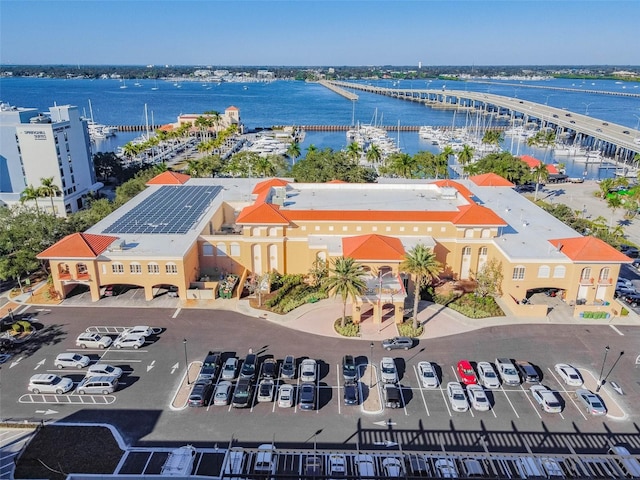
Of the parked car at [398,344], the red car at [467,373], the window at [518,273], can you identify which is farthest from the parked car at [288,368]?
the window at [518,273]

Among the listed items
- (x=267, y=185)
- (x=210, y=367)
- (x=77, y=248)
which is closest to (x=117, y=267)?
(x=77, y=248)

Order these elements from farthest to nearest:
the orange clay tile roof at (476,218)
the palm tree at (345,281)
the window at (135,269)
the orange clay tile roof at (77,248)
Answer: the orange clay tile roof at (476,218) < the window at (135,269) < the orange clay tile roof at (77,248) < the palm tree at (345,281)

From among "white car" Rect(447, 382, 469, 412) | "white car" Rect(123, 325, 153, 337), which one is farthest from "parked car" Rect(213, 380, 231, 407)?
"white car" Rect(447, 382, 469, 412)

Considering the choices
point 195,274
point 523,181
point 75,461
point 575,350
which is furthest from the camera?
point 523,181

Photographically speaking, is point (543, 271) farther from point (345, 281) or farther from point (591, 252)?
point (345, 281)

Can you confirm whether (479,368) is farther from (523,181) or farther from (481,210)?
(523,181)

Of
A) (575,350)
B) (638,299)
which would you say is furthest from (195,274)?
(638,299)

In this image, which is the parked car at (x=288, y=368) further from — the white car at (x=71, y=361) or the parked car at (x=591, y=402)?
the parked car at (x=591, y=402)
